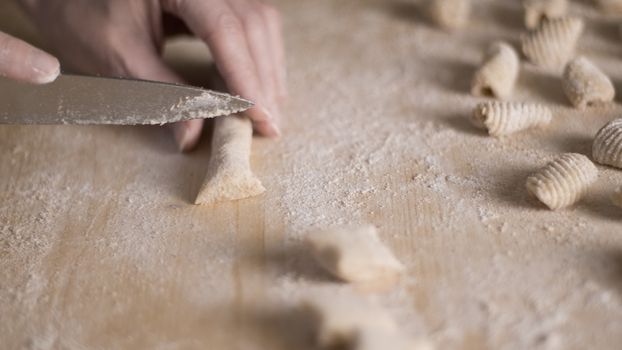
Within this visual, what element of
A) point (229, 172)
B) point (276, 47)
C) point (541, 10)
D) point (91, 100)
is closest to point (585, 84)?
point (541, 10)

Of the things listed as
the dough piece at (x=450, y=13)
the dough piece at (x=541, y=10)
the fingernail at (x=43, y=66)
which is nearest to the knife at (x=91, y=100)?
the fingernail at (x=43, y=66)

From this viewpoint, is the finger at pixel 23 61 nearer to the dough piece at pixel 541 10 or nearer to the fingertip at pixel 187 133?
the fingertip at pixel 187 133

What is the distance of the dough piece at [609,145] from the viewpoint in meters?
1.31

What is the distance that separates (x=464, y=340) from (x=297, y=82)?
0.81 m

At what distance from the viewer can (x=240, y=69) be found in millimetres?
1406

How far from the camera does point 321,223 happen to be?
1253mm

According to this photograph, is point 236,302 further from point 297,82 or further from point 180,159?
point 297,82

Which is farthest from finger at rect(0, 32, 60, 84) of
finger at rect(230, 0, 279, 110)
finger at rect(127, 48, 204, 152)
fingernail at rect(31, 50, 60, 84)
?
finger at rect(230, 0, 279, 110)

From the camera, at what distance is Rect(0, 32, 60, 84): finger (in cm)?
121

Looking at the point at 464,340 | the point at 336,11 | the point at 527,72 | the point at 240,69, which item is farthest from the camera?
the point at 336,11

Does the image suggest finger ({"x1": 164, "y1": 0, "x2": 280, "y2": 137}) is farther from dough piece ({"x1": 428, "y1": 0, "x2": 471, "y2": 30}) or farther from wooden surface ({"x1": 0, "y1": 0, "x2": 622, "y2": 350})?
dough piece ({"x1": 428, "y1": 0, "x2": 471, "y2": 30})

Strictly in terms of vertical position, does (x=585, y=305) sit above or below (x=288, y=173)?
below

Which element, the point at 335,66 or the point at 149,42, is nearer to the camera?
the point at 149,42

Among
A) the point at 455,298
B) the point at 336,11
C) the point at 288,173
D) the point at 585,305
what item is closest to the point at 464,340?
the point at 455,298
